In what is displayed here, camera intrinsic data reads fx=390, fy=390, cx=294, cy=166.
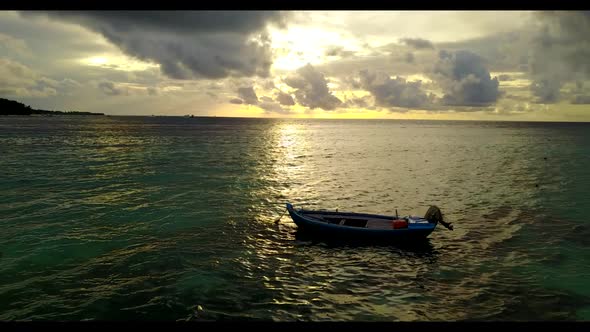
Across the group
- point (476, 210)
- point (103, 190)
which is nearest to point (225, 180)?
point (103, 190)

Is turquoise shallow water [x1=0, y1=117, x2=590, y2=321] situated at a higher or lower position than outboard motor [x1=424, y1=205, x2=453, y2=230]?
lower

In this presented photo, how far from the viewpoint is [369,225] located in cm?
2922

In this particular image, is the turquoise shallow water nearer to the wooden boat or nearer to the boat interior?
the wooden boat

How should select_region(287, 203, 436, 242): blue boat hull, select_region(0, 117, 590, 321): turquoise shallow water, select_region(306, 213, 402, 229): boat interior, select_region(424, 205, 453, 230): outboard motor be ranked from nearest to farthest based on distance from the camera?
select_region(0, 117, 590, 321): turquoise shallow water
select_region(287, 203, 436, 242): blue boat hull
select_region(424, 205, 453, 230): outboard motor
select_region(306, 213, 402, 229): boat interior

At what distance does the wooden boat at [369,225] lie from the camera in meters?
27.0

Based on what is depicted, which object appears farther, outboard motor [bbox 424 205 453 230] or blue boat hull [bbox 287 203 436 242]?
outboard motor [bbox 424 205 453 230]

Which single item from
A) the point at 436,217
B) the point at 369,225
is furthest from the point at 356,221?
the point at 436,217

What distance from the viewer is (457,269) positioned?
23.1 meters

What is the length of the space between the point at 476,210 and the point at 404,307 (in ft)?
74.5

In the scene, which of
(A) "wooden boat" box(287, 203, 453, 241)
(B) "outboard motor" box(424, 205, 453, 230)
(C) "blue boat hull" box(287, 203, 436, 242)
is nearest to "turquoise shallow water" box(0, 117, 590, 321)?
(C) "blue boat hull" box(287, 203, 436, 242)

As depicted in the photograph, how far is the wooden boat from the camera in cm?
2705

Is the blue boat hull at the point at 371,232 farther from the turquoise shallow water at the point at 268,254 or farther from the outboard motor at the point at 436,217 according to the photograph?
the outboard motor at the point at 436,217

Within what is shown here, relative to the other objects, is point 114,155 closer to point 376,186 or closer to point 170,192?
point 170,192

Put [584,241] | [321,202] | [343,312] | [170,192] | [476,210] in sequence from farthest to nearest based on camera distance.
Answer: [170,192]
[321,202]
[476,210]
[584,241]
[343,312]
